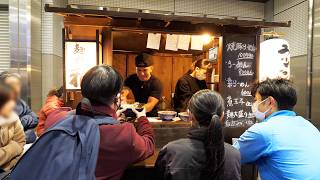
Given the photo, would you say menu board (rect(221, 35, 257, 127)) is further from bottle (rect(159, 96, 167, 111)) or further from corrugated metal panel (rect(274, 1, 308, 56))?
bottle (rect(159, 96, 167, 111))

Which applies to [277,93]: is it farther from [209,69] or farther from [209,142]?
[209,69]

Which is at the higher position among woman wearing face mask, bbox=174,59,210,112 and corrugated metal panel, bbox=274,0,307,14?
corrugated metal panel, bbox=274,0,307,14

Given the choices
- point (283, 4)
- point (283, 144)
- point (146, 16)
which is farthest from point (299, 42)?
point (283, 144)

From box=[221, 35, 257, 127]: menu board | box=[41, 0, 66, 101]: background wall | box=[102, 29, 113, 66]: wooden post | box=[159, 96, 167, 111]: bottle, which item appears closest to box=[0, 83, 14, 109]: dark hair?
box=[102, 29, 113, 66]: wooden post

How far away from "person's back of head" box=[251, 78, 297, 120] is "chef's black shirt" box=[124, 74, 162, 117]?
2.87m

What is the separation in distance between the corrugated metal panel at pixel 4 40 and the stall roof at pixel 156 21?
1.93 metres

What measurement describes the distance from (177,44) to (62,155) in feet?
14.2

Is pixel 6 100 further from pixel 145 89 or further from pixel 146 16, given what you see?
pixel 145 89

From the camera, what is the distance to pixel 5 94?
407 millimetres

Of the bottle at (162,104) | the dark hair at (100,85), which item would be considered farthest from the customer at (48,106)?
the bottle at (162,104)

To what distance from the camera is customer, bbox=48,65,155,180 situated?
1.86 meters

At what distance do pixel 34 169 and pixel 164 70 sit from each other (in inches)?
248

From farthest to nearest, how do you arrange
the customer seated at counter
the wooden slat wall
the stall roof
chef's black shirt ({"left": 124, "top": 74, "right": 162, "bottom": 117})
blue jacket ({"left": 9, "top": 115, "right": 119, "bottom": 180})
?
the wooden slat wall, chef's black shirt ({"left": 124, "top": 74, "right": 162, "bottom": 117}), the stall roof, the customer seated at counter, blue jacket ({"left": 9, "top": 115, "right": 119, "bottom": 180})

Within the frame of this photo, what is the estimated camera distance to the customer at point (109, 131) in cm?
186
